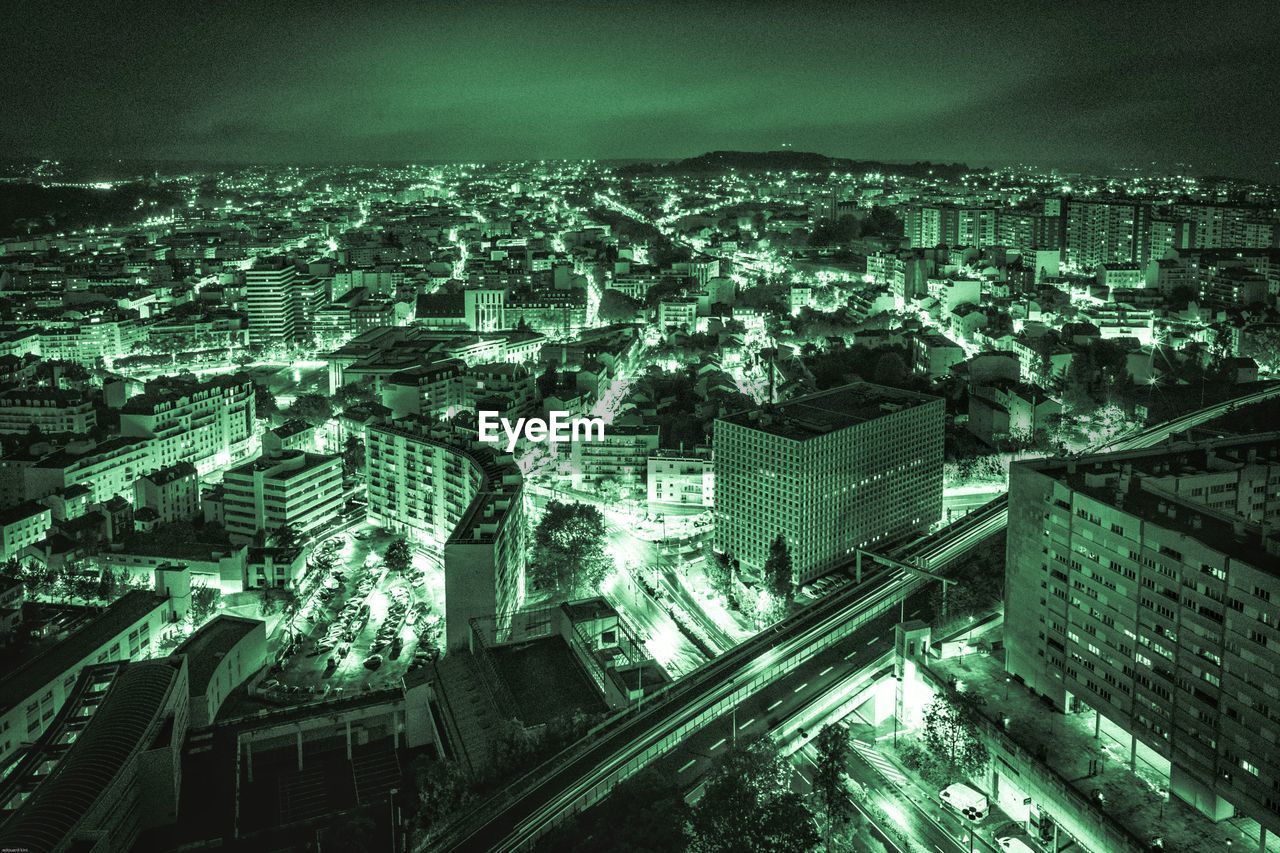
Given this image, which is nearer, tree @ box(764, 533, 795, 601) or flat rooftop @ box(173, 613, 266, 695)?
flat rooftop @ box(173, 613, 266, 695)

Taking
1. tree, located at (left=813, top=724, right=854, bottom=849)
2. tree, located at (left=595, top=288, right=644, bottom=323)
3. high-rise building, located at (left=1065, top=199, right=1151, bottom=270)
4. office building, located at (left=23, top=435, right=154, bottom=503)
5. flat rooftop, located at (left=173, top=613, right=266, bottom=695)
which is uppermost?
high-rise building, located at (left=1065, top=199, right=1151, bottom=270)

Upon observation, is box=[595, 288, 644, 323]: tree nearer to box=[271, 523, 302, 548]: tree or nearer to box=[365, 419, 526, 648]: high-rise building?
box=[365, 419, 526, 648]: high-rise building

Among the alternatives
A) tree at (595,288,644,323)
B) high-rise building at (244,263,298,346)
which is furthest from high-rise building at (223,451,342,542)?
tree at (595,288,644,323)

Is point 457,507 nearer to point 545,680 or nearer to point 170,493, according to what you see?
point 170,493

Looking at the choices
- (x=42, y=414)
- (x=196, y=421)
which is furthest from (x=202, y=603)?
(x=42, y=414)

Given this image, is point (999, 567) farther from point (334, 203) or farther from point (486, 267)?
point (334, 203)

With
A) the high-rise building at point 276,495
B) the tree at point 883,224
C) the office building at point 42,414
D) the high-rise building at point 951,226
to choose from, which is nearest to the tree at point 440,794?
the high-rise building at point 276,495
